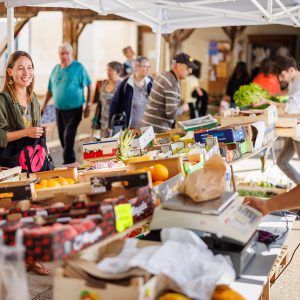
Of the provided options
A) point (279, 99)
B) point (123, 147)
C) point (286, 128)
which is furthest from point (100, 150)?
point (279, 99)

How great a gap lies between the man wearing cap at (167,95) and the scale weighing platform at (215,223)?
3.38 meters

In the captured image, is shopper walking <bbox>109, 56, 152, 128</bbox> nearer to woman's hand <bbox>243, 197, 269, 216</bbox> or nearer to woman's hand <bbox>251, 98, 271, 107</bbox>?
woman's hand <bbox>251, 98, 271, 107</bbox>

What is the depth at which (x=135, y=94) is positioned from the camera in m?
6.59

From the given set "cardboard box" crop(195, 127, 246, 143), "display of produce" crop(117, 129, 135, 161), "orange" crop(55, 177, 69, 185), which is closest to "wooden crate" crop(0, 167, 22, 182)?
"orange" crop(55, 177, 69, 185)

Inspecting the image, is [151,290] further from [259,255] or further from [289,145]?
[289,145]

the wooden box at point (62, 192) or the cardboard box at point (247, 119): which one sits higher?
the cardboard box at point (247, 119)

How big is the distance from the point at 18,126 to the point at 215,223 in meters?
2.11

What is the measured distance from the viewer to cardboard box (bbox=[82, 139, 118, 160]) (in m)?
4.18

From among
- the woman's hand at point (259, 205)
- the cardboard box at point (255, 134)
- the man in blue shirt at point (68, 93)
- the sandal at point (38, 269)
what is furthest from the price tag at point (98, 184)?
the man in blue shirt at point (68, 93)

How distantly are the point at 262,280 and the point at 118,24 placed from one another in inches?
630

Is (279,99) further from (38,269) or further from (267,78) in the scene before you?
(38,269)

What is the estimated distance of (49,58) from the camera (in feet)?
47.0

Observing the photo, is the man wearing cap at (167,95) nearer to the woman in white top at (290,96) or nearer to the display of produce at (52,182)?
the woman in white top at (290,96)

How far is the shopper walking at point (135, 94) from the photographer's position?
655cm
